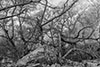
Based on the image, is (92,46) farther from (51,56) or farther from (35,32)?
(51,56)

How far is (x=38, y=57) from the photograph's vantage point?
164 inches

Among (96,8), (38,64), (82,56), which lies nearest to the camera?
(38,64)

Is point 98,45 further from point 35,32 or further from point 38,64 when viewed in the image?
point 38,64

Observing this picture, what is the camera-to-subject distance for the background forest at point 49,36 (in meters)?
4.32

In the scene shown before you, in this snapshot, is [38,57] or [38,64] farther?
[38,57]

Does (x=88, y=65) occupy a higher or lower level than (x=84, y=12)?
lower

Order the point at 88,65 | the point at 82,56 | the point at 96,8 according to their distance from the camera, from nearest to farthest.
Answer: the point at 88,65 → the point at 82,56 → the point at 96,8

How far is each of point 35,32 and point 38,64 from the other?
4.04m

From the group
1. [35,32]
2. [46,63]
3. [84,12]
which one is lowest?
[46,63]

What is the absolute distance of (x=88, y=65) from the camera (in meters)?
4.16

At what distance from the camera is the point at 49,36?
27.6 feet

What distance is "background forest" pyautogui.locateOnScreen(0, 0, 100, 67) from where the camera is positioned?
4324mm

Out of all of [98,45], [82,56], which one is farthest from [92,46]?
[82,56]

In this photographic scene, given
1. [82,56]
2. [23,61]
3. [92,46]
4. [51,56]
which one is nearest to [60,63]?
[51,56]
